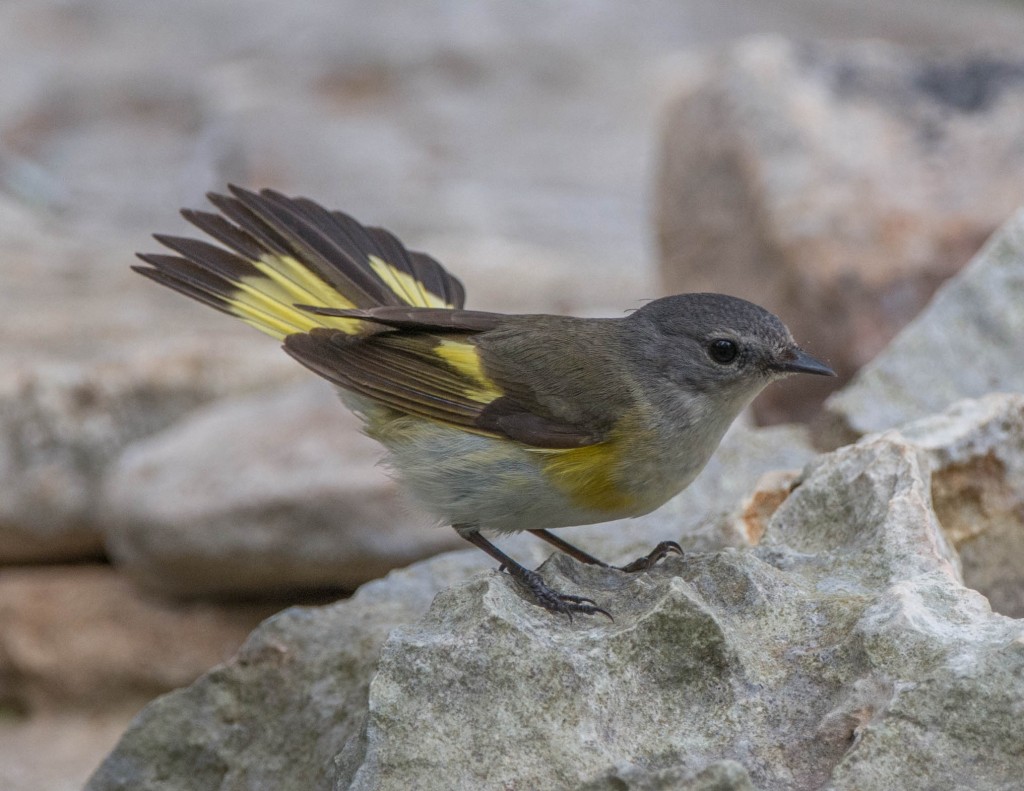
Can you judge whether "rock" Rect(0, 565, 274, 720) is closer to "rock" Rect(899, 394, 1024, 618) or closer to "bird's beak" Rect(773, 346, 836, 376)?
"bird's beak" Rect(773, 346, 836, 376)

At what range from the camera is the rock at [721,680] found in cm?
237

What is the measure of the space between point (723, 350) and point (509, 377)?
1.95 ft

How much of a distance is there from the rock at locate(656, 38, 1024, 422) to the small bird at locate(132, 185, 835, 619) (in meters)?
2.10

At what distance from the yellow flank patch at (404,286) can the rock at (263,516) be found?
991mm

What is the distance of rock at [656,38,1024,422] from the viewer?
5797 millimetres

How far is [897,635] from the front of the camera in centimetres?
253

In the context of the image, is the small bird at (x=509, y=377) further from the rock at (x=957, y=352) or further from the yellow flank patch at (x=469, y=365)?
the rock at (x=957, y=352)

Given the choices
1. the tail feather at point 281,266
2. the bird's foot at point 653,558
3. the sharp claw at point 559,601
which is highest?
the tail feather at point 281,266

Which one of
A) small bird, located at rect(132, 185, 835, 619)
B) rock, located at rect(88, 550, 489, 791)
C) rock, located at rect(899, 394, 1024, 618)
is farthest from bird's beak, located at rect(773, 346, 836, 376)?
rock, located at rect(88, 550, 489, 791)

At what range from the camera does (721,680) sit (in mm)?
2631

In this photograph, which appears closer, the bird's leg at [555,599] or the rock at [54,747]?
the bird's leg at [555,599]

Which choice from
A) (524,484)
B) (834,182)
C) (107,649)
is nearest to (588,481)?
(524,484)

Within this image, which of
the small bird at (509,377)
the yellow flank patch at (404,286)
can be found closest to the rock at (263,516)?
the yellow flank patch at (404,286)

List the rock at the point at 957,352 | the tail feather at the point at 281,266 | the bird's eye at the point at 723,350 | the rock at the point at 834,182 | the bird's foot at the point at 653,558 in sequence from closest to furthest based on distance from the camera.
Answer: the bird's foot at the point at 653,558 → the bird's eye at the point at 723,350 → the tail feather at the point at 281,266 → the rock at the point at 957,352 → the rock at the point at 834,182
